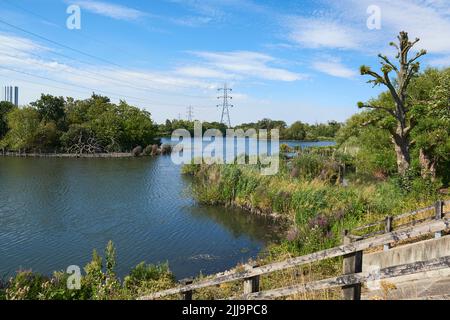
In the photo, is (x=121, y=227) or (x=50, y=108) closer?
(x=121, y=227)

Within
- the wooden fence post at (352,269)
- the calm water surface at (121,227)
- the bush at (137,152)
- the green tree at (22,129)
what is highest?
the green tree at (22,129)

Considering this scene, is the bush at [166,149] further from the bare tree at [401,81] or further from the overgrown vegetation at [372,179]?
the bare tree at [401,81]

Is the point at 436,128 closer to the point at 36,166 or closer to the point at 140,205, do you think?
the point at 140,205

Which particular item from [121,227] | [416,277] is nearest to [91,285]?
[416,277]

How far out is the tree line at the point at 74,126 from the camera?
142 feet

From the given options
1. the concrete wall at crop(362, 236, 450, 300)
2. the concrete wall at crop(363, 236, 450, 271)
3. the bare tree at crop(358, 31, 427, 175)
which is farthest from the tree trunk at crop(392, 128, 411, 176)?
the concrete wall at crop(363, 236, 450, 271)

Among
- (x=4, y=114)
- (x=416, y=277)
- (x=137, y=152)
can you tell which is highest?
(x=4, y=114)

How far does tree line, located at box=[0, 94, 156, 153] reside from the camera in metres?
43.2

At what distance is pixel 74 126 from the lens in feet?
147

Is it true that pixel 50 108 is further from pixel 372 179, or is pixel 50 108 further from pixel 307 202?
pixel 307 202

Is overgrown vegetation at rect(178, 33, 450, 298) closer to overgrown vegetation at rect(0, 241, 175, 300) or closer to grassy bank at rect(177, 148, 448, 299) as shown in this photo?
grassy bank at rect(177, 148, 448, 299)

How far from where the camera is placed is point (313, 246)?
9.89 meters

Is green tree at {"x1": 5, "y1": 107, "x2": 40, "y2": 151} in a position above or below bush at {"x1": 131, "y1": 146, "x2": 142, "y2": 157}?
above

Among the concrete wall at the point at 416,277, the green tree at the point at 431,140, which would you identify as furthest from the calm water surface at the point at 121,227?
the green tree at the point at 431,140
